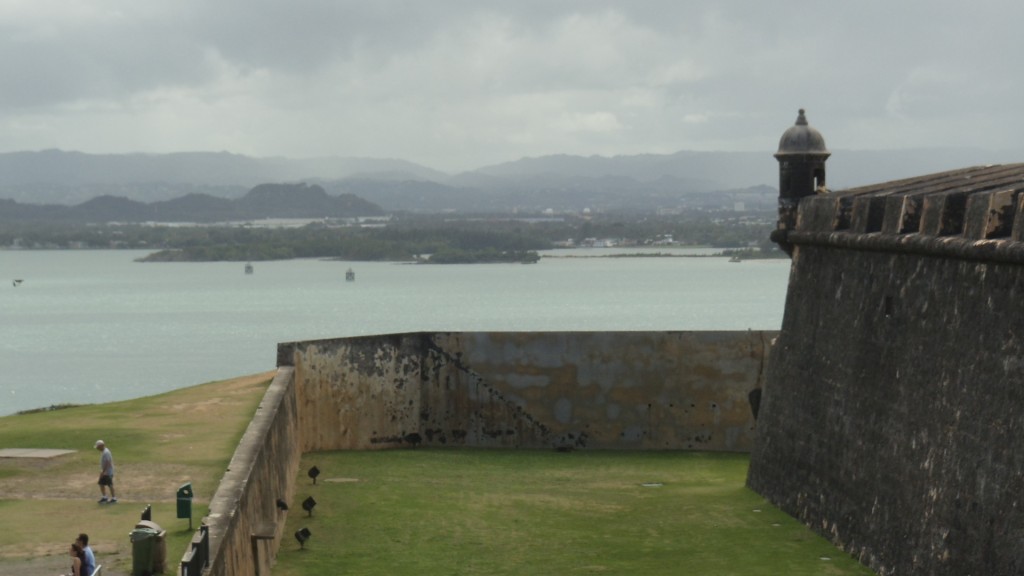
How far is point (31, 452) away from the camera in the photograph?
62.4 feet

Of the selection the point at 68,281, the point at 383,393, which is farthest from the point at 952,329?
the point at 68,281

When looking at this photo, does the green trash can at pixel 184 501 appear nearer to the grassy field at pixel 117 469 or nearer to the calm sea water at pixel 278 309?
the grassy field at pixel 117 469

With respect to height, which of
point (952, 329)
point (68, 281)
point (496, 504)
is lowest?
point (68, 281)

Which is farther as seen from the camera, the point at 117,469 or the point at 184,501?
the point at 117,469

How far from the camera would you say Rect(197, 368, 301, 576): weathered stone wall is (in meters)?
12.8

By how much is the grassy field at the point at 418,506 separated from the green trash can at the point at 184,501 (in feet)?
0.58

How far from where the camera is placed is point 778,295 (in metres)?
122

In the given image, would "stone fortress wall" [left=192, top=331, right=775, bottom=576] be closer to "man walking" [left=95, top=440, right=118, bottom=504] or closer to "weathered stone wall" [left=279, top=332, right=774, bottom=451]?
"weathered stone wall" [left=279, top=332, right=774, bottom=451]

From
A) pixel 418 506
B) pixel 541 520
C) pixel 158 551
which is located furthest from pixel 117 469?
pixel 158 551

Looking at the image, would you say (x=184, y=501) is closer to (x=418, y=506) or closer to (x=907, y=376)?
(x=418, y=506)

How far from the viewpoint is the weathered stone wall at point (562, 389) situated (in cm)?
2488

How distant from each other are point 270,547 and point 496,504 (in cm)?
441

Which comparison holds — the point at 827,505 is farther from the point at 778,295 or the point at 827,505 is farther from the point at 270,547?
the point at 778,295

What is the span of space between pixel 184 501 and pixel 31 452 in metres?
5.58
